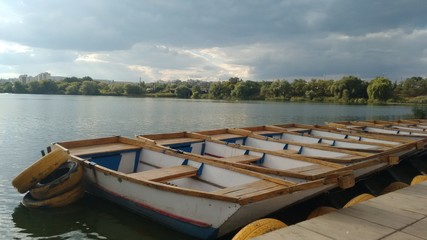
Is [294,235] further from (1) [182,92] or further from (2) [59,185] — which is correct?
(1) [182,92]

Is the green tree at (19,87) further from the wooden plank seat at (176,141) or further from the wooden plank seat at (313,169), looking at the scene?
the wooden plank seat at (313,169)

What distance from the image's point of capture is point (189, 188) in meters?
9.67

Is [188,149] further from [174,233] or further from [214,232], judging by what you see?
[214,232]

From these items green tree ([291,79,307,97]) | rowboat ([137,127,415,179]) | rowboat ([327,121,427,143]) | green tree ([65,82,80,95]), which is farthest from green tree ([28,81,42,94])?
rowboat ([137,127,415,179])

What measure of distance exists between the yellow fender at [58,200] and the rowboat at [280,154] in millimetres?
3284

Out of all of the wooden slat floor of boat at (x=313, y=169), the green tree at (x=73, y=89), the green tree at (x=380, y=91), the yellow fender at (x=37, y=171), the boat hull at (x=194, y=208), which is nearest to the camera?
the boat hull at (x=194, y=208)

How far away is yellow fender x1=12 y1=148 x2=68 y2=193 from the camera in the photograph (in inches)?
411

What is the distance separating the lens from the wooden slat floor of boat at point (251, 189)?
7.44m

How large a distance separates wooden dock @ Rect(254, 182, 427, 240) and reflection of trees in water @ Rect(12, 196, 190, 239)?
3.20 meters

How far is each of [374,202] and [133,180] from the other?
19.2ft

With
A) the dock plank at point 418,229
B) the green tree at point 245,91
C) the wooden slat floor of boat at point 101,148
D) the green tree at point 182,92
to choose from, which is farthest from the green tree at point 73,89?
the dock plank at point 418,229

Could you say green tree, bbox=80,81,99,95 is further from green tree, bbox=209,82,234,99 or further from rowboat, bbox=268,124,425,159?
rowboat, bbox=268,124,425,159

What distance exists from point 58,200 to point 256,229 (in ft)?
22.3

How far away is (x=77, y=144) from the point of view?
1312 centimetres
